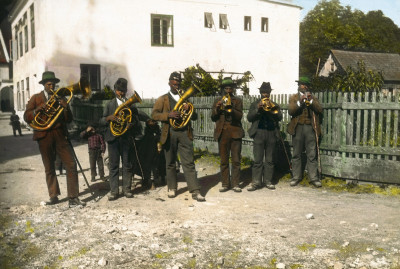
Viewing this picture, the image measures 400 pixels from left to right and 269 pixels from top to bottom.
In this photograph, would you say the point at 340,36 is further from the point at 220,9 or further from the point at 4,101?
the point at 4,101

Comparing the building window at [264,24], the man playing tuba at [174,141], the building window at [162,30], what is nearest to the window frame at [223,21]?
the building window at [264,24]

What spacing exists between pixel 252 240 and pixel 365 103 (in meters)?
4.33

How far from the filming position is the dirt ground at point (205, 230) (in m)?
4.75

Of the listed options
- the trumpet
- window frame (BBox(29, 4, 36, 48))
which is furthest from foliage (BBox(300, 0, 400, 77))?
the trumpet

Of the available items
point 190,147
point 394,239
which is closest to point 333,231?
point 394,239

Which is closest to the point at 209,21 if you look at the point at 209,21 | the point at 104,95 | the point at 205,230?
the point at 209,21

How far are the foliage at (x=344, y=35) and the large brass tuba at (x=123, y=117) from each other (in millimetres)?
51174

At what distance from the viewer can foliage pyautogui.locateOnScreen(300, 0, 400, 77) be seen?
56.6 meters

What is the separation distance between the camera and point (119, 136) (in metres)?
7.61

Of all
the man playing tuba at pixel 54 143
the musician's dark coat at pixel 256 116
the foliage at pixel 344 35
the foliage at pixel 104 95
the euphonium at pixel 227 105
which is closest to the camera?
the man playing tuba at pixel 54 143

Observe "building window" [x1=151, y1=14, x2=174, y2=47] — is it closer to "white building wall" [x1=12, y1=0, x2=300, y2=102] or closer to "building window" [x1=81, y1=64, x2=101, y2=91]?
"white building wall" [x1=12, y1=0, x2=300, y2=102]

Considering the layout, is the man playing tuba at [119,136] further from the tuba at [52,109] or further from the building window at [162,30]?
the building window at [162,30]

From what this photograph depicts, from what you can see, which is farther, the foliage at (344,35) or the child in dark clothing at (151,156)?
the foliage at (344,35)

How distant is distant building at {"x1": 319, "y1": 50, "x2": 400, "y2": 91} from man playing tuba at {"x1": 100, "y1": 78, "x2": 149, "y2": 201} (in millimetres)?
37502
